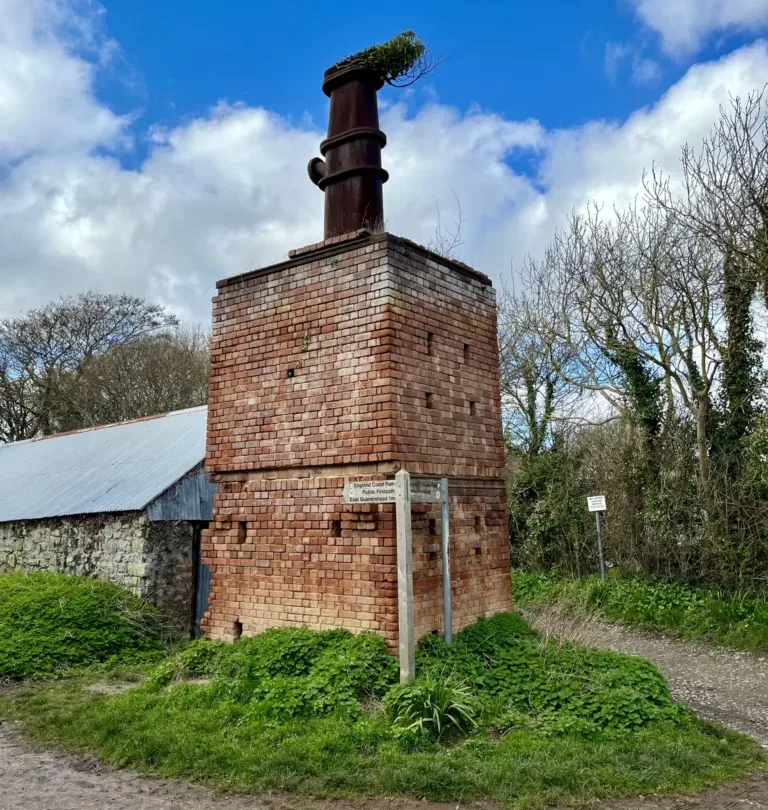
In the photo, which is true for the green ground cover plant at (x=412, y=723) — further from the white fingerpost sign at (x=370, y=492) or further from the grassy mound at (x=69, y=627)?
the grassy mound at (x=69, y=627)

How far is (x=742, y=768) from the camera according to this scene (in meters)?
4.96

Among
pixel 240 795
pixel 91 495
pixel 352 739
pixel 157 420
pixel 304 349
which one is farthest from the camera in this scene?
pixel 157 420

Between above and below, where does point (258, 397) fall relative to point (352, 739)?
above

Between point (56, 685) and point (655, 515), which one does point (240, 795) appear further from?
point (655, 515)

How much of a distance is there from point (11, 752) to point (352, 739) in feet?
9.35

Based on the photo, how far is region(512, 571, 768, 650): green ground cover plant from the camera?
1009cm

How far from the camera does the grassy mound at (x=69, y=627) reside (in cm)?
818

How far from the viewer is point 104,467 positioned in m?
13.5

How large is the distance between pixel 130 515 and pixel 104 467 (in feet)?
10.6

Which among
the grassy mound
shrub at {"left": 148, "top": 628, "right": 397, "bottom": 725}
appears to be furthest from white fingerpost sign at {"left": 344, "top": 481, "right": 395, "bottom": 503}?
the grassy mound

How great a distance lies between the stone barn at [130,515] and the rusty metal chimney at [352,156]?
18.6 ft

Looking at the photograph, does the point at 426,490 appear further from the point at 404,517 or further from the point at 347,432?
the point at 347,432

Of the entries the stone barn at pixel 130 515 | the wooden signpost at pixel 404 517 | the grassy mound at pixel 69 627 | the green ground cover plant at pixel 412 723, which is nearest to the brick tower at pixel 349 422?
the wooden signpost at pixel 404 517

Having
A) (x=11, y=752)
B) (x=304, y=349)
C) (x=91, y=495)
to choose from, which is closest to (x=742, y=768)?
(x=304, y=349)
